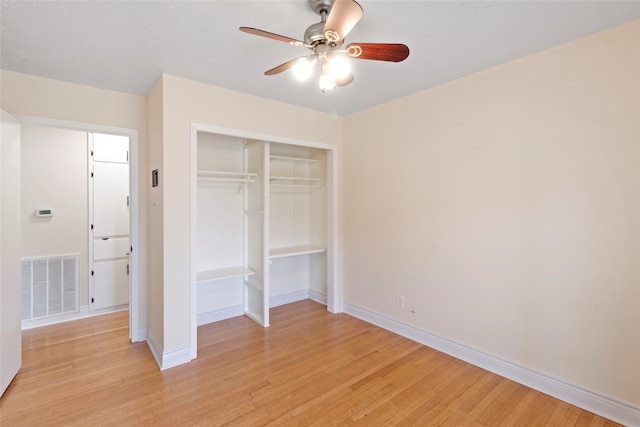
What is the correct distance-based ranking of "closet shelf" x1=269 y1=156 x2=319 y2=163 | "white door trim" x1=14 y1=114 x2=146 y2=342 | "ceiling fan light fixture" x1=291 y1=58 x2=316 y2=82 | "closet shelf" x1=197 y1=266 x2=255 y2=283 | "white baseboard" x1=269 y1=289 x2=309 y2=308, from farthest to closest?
1. "white baseboard" x1=269 y1=289 x2=309 y2=308
2. "closet shelf" x1=269 y1=156 x2=319 y2=163
3. "closet shelf" x1=197 y1=266 x2=255 y2=283
4. "white door trim" x1=14 y1=114 x2=146 y2=342
5. "ceiling fan light fixture" x1=291 y1=58 x2=316 y2=82

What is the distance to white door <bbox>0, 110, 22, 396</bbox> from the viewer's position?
2168 millimetres

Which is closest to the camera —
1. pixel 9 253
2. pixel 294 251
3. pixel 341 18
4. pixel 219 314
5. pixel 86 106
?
pixel 341 18

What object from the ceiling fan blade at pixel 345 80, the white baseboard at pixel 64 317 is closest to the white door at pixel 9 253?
the white baseboard at pixel 64 317

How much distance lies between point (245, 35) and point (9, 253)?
7.72 ft

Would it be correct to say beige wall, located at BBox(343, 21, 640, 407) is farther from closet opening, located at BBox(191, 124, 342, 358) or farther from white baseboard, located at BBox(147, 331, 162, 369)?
white baseboard, located at BBox(147, 331, 162, 369)

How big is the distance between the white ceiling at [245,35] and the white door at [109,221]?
50.7 inches

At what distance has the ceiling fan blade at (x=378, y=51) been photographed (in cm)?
151

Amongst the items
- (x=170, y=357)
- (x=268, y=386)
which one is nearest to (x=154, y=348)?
(x=170, y=357)

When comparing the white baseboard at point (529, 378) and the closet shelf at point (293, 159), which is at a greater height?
the closet shelf at point (293, 159)

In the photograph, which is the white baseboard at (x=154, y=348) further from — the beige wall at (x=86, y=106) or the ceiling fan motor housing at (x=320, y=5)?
the ceiling fan motor housing at (x=320, y=5)

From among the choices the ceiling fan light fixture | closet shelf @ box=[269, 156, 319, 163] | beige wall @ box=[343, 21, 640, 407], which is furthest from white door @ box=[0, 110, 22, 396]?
beige wall @ box=[343, 21, 640, 407]

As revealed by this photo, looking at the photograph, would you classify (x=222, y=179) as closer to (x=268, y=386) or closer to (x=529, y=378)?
(x=268, y=386)

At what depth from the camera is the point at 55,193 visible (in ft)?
11.7

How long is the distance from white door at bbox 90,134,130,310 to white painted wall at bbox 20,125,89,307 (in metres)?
0.10
